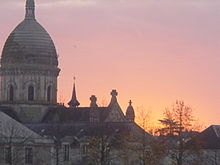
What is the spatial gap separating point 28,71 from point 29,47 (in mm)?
3800

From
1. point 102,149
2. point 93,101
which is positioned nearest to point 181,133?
point 102,149

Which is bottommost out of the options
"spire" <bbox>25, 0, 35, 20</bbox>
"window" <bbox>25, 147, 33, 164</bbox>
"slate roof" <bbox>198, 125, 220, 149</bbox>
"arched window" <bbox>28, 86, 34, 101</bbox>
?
"window" <bbox>25, 147, 33, 164</bbox>

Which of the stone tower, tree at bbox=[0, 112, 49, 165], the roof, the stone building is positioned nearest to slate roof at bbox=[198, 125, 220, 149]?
the roof

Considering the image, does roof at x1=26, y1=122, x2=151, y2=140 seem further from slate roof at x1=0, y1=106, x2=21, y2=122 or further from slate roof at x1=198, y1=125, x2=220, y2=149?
slate roof at x1=198, y1=125, x2=220, y2=149

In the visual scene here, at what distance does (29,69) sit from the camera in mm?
142875

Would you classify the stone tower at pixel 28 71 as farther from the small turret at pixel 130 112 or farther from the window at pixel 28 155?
the window at pixel 28 155

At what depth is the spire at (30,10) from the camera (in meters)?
148

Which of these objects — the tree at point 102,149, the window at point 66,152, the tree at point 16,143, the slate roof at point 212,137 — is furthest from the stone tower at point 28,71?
the tree at point 102,149

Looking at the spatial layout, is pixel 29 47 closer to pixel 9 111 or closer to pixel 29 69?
pixel 29 69

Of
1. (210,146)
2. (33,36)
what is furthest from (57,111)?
(210,146)

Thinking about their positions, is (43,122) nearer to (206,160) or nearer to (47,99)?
(47,99)

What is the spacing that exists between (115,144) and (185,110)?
17169mm

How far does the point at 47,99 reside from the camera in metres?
144

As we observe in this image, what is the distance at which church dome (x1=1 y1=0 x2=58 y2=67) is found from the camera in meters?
144
